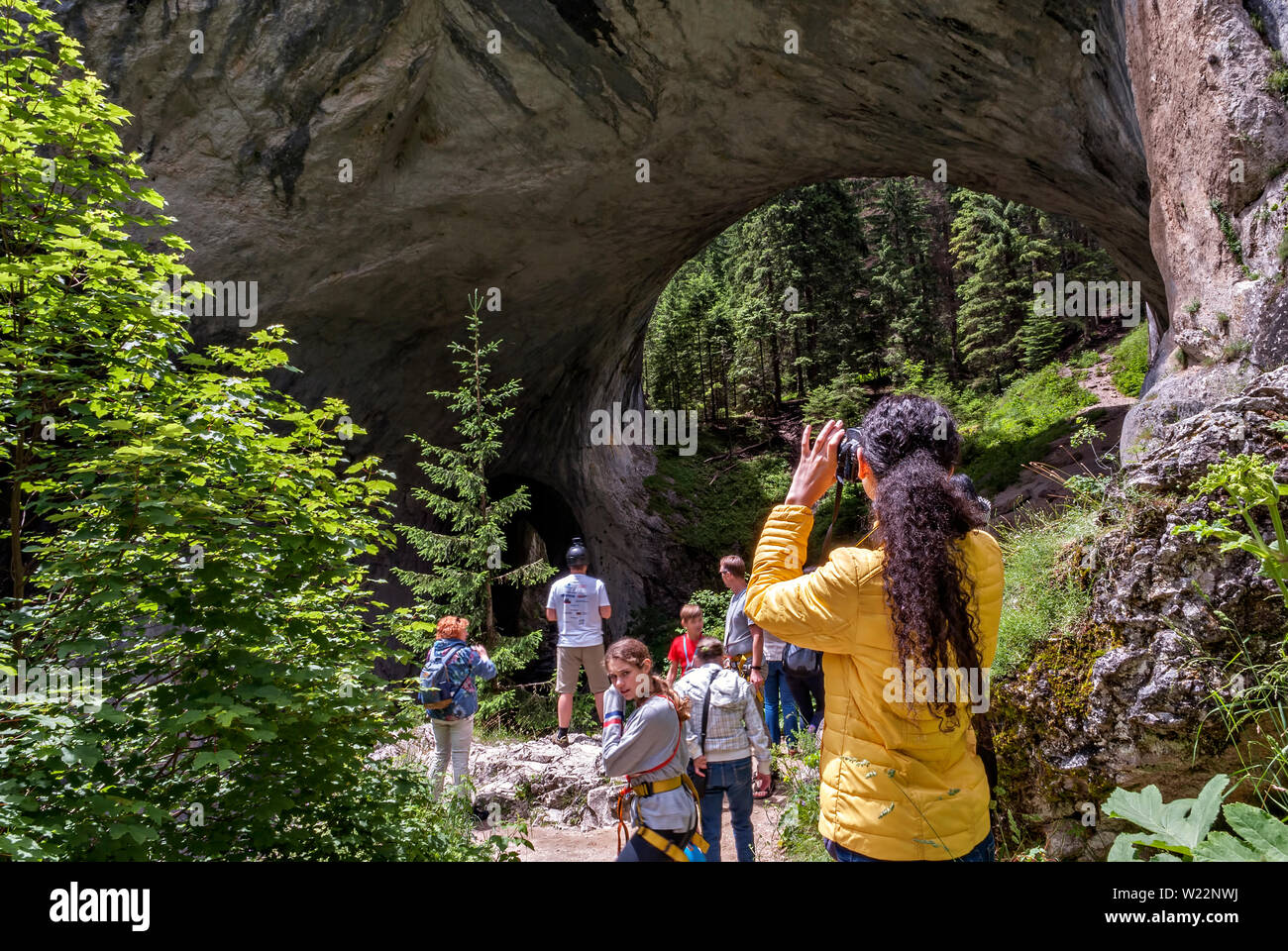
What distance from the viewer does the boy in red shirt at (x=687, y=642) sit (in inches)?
234

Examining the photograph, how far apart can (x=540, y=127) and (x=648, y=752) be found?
911cm

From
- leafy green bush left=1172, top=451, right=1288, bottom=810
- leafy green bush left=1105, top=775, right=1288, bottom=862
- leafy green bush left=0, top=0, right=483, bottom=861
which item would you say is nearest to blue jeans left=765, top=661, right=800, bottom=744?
leafy green bush left=0, top=0, right=483, bottom=861

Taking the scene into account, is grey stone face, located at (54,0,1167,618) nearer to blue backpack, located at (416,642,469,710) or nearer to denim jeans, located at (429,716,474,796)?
blue backpack, located at (416,642,469,710)

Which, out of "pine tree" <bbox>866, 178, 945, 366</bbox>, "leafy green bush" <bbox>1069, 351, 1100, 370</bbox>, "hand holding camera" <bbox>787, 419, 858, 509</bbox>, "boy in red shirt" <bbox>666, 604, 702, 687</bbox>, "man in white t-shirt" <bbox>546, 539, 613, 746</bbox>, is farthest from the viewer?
"pine tree" <bbox>866, 178, 945, 366</bbox>

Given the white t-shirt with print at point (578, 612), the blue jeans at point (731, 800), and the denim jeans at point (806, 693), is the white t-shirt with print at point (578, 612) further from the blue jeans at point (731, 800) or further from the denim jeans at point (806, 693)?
the blue jeans at point (731, 800)

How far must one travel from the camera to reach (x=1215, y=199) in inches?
216

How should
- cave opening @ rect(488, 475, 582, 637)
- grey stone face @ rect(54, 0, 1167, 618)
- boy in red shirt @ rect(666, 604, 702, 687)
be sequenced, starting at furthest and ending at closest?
cave opening @ rect(488, 475, 582, 637) → grey stone face @ rect(54, 0, 1167, 618) → boy in red shirt @ rect(666, 604, 702, 687)

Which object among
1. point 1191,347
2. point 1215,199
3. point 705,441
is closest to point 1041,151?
point 1215,199

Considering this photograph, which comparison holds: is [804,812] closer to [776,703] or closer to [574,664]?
[776,703]

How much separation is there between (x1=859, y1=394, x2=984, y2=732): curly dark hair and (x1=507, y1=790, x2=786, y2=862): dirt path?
3.59 metres

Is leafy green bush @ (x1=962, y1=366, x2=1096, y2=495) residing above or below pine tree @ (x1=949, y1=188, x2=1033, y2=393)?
below

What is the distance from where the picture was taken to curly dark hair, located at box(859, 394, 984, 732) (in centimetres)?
195

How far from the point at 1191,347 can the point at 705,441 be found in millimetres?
18120
